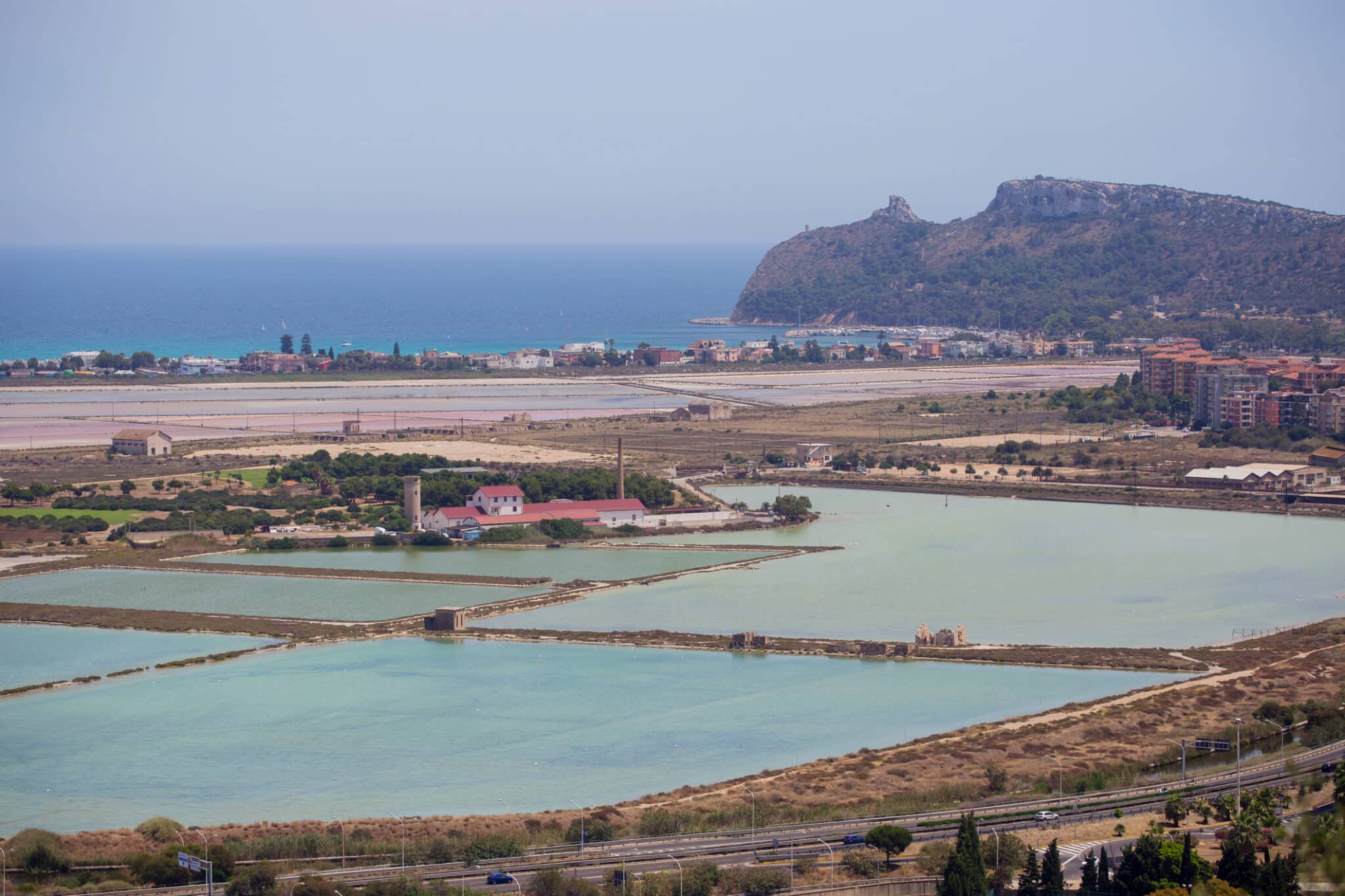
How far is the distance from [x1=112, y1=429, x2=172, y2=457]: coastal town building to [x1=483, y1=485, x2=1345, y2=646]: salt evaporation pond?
15.2m

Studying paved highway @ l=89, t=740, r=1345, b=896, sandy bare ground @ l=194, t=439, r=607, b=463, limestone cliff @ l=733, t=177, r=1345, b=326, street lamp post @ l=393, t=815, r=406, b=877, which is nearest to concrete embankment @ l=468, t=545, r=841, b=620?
street lamp post @ l=393, t=815, r=406, b=877

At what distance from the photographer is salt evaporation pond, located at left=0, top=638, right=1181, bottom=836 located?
554 inches

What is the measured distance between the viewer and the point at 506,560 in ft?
83.0

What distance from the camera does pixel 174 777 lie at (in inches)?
571

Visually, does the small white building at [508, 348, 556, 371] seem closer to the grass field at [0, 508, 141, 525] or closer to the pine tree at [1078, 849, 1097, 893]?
the grass field at [0, 508, 141, 525]

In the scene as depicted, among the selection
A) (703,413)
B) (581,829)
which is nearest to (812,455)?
(703,413)

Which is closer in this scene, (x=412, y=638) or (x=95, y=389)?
(x=412, y=638)

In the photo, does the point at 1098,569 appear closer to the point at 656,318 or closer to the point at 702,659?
the point at 702,659

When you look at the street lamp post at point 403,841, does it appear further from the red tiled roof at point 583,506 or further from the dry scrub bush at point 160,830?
the red tiled roof at point 583,506

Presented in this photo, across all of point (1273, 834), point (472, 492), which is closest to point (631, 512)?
point (472, 492)

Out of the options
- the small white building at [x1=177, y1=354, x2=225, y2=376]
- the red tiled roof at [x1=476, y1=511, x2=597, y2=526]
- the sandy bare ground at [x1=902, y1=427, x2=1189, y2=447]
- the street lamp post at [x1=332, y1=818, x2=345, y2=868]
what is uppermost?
the small white building at [x1=177, y1=354, x2=225, y2=376]

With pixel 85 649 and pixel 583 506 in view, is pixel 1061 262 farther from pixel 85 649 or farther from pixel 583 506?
pixel 85 649

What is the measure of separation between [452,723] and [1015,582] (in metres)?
9.84

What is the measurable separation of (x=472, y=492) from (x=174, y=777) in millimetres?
14361
